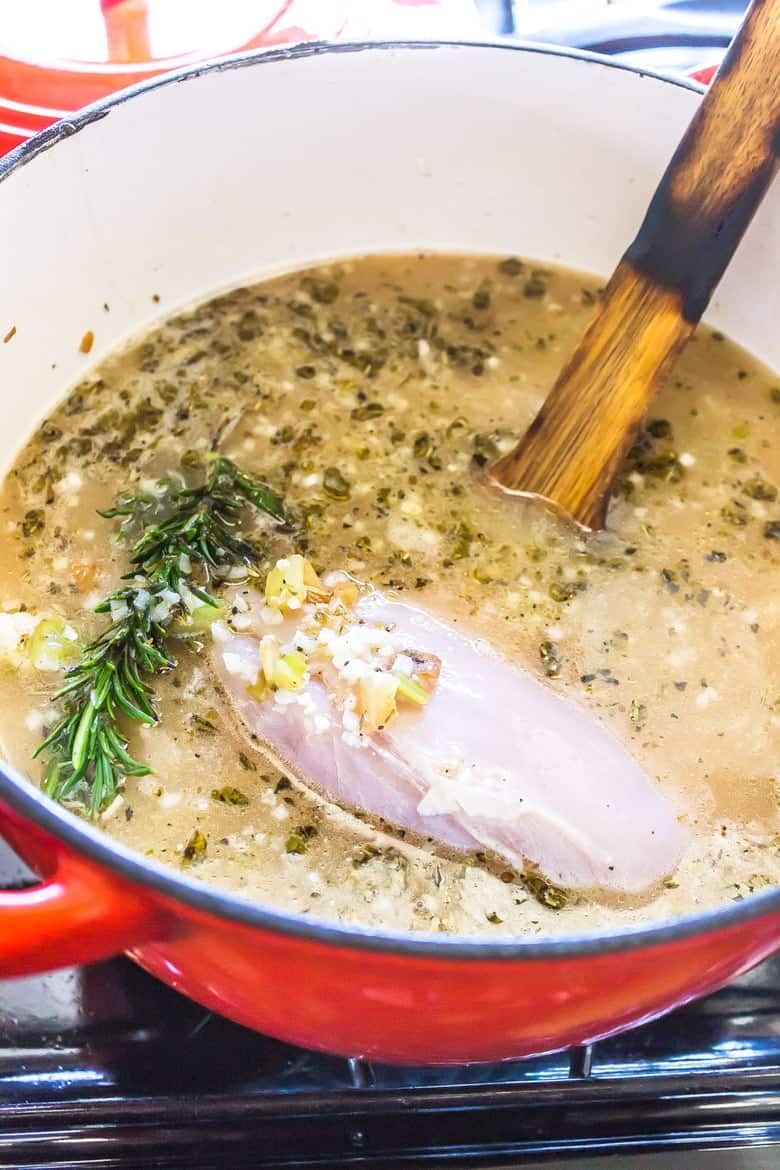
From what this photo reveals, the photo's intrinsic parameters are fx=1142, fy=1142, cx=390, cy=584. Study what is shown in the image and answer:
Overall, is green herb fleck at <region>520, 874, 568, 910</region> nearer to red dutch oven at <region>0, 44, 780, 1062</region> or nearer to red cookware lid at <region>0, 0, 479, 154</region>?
red dutch oven at <region>0, 44, 780, 1062</region>

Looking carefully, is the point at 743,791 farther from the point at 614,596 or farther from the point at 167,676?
the point at 167,676

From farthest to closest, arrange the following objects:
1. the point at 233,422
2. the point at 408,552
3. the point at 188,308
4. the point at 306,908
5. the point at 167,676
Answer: the point at 188,308 < the point at 233,422 < the point at 408,552 < the point at 167,676 < the point at 306,908

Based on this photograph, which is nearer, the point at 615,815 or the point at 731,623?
the point at 615,815

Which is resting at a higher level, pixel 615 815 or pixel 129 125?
pixel 129 125

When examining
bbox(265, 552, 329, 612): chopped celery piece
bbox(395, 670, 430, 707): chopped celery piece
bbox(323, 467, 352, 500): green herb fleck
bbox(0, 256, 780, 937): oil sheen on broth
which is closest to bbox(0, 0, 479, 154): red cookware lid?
bbox(0, 256, 780, 937): oil sheen on broth

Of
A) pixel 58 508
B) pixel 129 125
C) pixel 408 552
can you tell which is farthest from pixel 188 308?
pixel 408 552

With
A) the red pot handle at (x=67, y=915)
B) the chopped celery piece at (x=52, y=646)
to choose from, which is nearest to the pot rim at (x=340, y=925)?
the red pot handle at (x=67, y=915)

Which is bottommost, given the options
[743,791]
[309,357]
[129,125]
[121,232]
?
[743,791]
